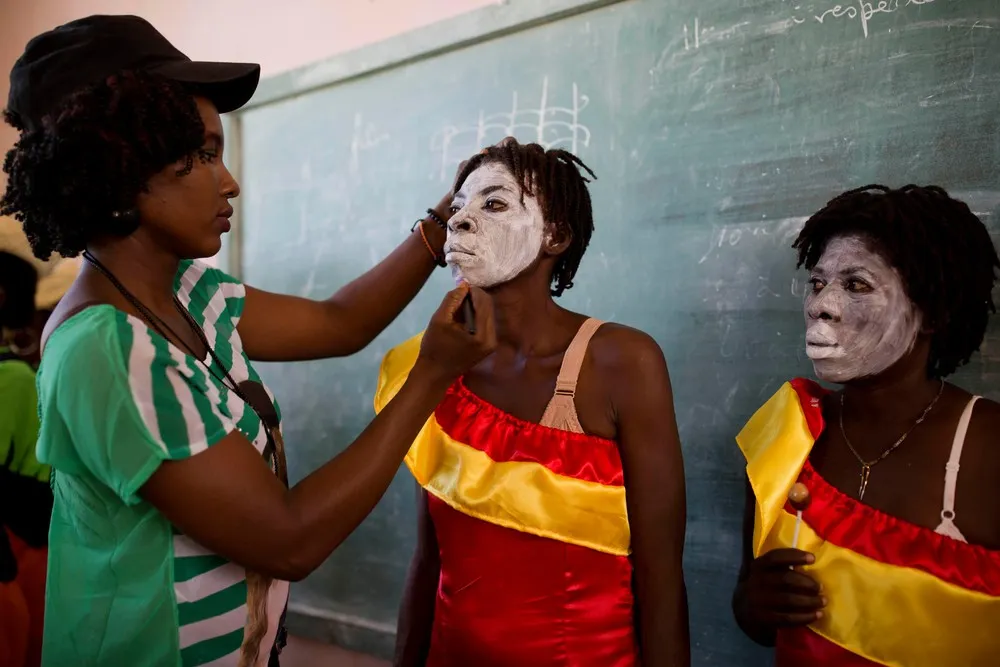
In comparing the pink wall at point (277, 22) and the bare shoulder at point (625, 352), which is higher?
the pink wall at point (277, 22)

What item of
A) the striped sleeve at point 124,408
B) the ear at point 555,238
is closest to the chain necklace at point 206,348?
the striped sleeve at point 124,408

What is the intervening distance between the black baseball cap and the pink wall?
0.96 meters

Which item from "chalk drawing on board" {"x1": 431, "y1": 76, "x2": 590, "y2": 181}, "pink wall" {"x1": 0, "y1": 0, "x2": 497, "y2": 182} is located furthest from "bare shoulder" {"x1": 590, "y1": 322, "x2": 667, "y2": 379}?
"pink wall" {"x1": 0, "y1": 0, "x2": 497, "y2": 182}

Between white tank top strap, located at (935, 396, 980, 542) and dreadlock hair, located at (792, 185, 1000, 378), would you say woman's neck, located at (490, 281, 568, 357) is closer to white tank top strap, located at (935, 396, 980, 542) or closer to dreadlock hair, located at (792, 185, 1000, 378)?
dreadlock hair, located at (792, 185, 1000, 378)

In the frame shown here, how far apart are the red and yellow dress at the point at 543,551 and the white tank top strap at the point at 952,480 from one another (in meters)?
0.40

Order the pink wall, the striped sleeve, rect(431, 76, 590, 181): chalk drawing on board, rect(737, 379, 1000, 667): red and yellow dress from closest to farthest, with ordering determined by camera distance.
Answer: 1. the striped sleeve
2. rect(737, 379, 1000, 667): red and yellow dress
3. rect(431, 76, 590, 181): chalk drawing on board
4. the pink wall

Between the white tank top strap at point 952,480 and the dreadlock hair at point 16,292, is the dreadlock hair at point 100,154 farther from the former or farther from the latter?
the white tank top strap at point 952,480

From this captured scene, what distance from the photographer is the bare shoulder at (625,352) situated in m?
1.04

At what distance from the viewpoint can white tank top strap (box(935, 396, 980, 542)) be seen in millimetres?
932

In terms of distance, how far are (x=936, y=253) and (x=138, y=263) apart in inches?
40.1

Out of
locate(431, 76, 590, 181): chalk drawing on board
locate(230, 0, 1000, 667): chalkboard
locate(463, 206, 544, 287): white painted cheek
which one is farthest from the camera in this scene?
locate(431, 76, 590, 181): chalk drawing on board

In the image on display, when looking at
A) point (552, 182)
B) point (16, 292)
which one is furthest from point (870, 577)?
point (16, 292)

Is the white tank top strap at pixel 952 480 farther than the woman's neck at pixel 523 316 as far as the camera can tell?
No

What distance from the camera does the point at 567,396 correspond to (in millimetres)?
1072
